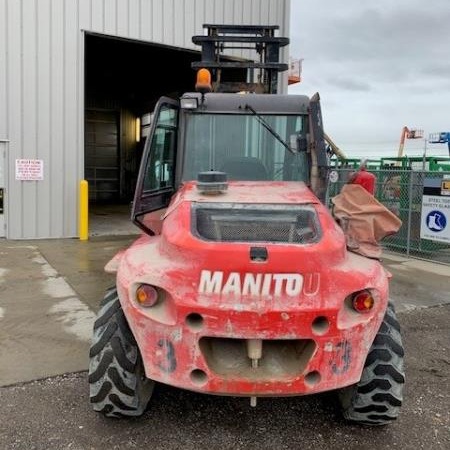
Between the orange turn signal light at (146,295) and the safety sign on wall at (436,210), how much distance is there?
7.96m

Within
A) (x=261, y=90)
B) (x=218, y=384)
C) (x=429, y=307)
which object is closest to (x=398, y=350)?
(x=218, y=384)

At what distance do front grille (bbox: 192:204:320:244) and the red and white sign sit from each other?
29.6 feet

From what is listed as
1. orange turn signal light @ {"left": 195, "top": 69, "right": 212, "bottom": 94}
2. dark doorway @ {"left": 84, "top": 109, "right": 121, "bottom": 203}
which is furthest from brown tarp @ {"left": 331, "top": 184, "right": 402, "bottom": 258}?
dark doorway @ {"left": 84, "top": 109, "right": 121, "bottom": 203}

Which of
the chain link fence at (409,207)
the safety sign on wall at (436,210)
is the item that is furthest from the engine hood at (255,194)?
the safety sign on wall at (436,210)

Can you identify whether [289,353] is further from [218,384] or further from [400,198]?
[400,198]

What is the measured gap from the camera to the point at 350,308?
114 inches

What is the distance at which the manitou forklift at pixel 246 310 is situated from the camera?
2.75 meters

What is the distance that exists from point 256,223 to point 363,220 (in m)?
0.98

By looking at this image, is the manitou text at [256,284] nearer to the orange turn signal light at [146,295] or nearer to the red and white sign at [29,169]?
the orange turn signal light at [146,295]

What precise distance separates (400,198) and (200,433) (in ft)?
27.8

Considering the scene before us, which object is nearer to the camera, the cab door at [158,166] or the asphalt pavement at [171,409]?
the asphalt pavement at [171,409]

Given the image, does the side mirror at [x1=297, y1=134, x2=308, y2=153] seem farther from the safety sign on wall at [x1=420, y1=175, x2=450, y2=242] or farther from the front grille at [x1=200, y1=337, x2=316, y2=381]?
the safety sign on wall at [x1=420, y1=175, x2=450, y2=242]

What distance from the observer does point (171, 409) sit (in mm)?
3545

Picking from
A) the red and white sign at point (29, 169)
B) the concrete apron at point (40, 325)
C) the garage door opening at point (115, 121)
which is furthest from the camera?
the garage door opening at point (115, 121)
